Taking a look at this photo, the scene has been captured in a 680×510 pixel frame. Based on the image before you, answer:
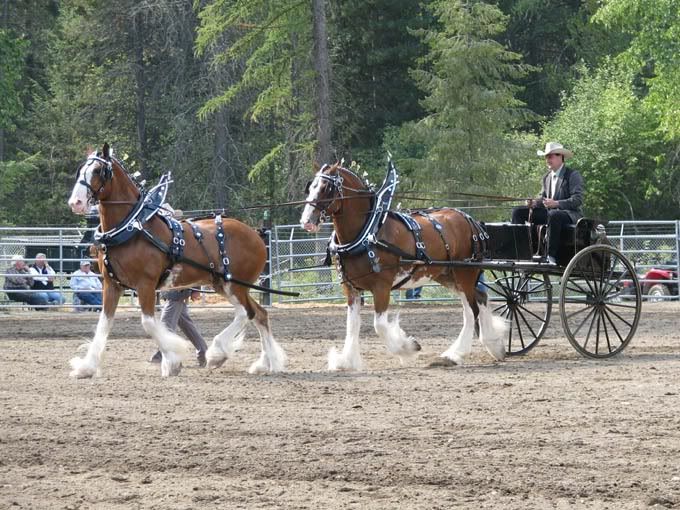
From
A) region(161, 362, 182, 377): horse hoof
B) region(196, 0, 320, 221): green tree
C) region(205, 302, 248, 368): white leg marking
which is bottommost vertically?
region(161, 362, 182, 377): horse hoof

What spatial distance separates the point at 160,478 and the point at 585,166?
105ft

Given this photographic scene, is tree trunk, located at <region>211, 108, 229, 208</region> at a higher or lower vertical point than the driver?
higher

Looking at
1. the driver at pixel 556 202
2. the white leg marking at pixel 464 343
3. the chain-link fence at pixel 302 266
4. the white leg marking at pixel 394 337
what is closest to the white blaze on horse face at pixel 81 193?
the white leg marking at pixel 394 337

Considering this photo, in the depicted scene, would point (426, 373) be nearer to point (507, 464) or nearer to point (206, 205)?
point (507, 464)

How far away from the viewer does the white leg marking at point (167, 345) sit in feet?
38.4

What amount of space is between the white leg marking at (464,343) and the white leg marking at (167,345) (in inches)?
110

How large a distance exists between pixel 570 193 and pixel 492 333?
1.68 meters

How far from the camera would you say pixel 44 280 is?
74.6 feet

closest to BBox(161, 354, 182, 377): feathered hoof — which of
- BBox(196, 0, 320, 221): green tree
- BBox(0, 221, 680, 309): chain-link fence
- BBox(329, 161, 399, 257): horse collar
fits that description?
BBox(329, 161, 399, 257): horse collar

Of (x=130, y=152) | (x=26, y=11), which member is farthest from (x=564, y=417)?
(x=26, y=11)

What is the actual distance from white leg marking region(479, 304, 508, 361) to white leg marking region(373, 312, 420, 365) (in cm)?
95

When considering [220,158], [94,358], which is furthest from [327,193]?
[220,158]

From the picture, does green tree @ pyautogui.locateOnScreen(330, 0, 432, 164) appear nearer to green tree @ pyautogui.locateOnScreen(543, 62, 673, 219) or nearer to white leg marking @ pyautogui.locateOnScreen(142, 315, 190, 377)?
green tree @ pyautogui.locateOnScreen(543, 62, 673, 219)

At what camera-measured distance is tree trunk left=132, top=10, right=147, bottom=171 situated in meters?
41.1
